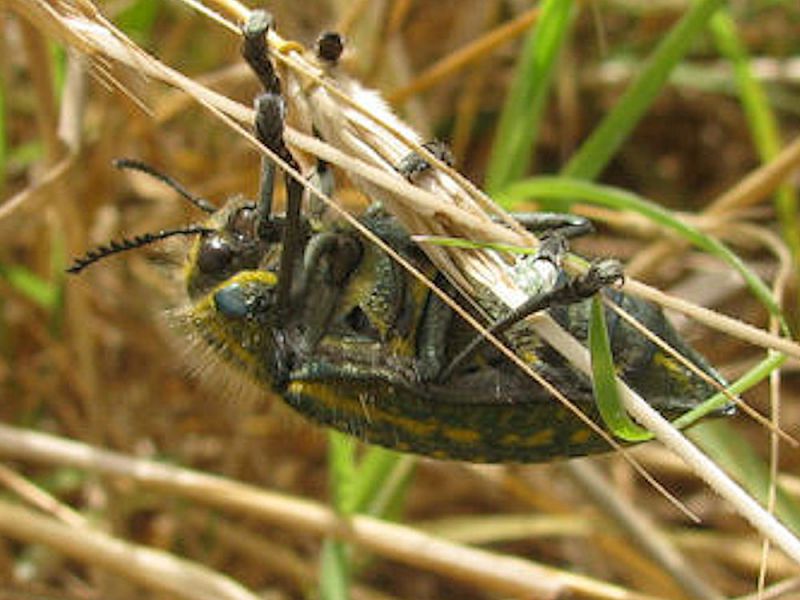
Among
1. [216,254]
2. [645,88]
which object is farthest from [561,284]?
[645,88]

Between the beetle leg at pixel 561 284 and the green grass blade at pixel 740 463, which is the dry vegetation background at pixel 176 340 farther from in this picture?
the beetle leg at pixel 561 284

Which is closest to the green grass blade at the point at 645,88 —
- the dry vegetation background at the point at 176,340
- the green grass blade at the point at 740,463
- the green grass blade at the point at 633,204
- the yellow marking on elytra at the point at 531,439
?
the green grass blade at the point at 633,204

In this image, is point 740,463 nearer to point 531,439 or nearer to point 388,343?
point 531,439

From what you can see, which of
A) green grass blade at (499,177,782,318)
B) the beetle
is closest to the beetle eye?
the beetle

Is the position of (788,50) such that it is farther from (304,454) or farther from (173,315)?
(173,315)

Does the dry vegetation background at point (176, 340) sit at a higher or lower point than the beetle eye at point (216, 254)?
higher

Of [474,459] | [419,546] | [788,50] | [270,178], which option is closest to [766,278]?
[788,50]
